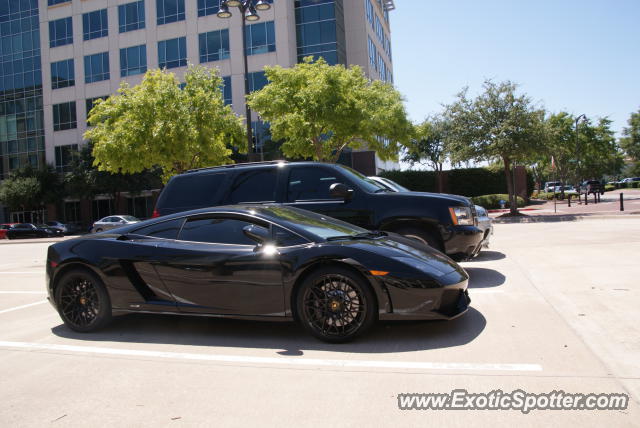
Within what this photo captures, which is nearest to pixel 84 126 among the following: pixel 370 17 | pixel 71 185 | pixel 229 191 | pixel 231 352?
pixel 71 185

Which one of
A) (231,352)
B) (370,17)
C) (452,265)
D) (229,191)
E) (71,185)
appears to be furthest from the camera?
(370,17)

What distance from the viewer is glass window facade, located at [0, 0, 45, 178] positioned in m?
47.9

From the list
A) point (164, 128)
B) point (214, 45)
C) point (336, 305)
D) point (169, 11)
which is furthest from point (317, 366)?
point (169, 11)

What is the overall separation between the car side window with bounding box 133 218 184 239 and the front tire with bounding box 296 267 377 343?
1.58m

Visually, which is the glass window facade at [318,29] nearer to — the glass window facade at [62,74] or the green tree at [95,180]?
the green tree at [95,180]

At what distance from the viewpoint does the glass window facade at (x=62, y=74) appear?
148 feet

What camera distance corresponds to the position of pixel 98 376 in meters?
4.02

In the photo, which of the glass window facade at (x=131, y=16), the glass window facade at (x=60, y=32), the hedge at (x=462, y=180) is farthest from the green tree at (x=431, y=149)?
the glass window facade at (x=60, y=32)

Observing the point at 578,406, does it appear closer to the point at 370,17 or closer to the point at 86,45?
the point at 370,17

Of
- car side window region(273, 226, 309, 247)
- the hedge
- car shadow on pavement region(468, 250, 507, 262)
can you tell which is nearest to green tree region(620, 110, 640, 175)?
the hedge

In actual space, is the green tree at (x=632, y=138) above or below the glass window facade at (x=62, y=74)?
below

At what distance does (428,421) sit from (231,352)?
208cm

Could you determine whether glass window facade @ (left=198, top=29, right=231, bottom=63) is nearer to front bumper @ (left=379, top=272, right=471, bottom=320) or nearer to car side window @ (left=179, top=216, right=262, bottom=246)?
car side window @ (left=179, top=216, right=262, bottom=246)

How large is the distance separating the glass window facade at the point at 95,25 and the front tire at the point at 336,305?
45695 mm
